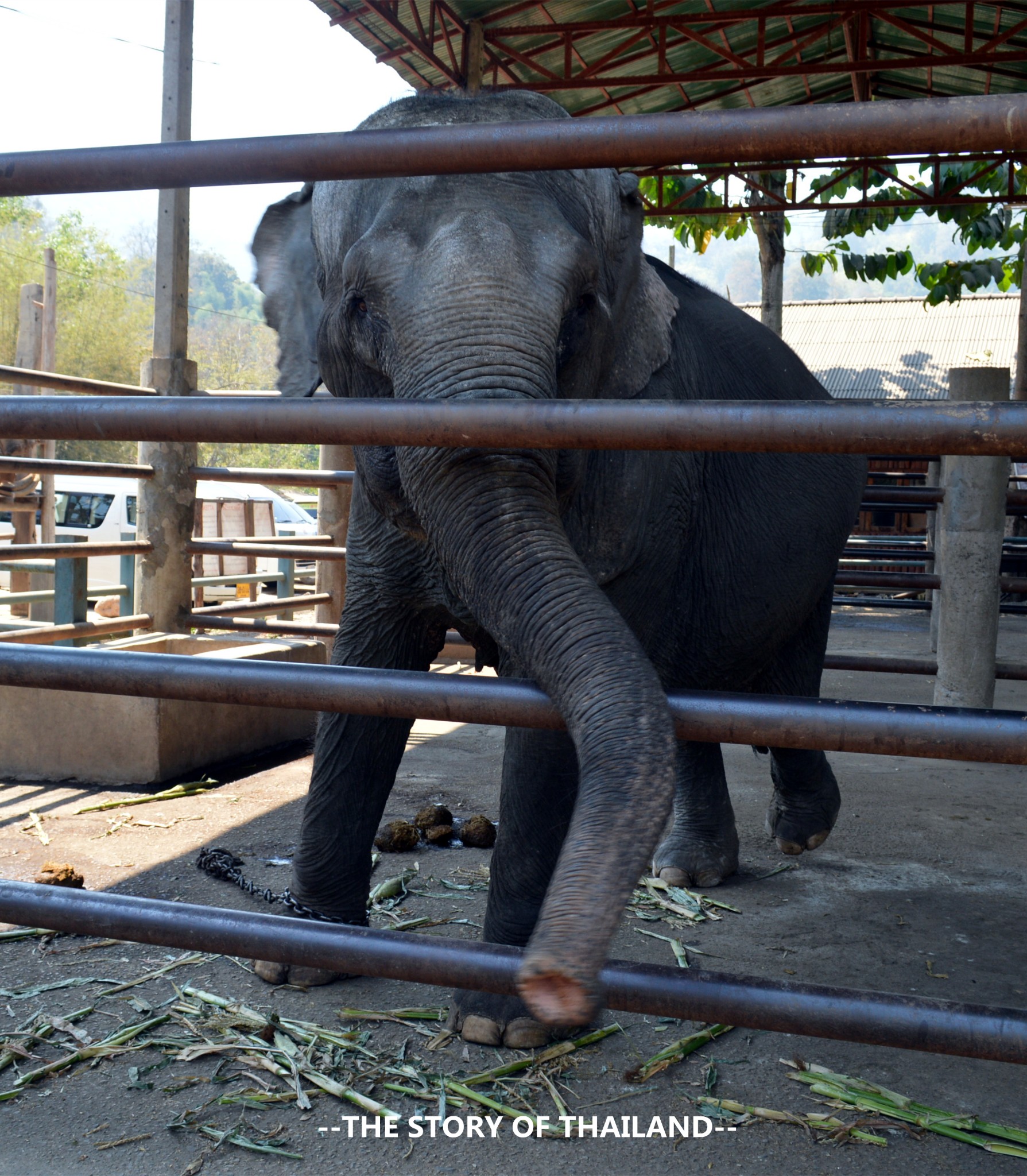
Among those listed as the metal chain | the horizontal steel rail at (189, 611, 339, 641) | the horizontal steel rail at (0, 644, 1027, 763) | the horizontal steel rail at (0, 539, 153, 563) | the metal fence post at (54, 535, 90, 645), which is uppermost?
the horizontal steel rail at (0, 539, 153, 563)

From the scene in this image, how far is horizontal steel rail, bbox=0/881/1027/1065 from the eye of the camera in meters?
1.35

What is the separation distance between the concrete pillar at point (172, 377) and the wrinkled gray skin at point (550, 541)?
2687mm

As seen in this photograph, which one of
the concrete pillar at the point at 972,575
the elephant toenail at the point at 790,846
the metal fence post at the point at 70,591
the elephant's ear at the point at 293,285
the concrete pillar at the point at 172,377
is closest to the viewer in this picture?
the elephant's ear at the point at 293,285

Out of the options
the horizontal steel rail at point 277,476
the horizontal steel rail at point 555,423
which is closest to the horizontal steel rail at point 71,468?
the horizontal steel rail at point 277,476

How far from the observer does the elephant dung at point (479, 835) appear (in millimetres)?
3787

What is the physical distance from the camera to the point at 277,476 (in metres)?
5.21

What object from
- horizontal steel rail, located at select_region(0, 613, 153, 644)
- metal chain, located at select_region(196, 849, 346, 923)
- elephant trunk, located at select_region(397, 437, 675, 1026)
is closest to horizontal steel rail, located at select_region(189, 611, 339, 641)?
horizontal steel rail, located at select_region(0, 613, 153, 644)

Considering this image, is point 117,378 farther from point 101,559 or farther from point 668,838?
point 668,838

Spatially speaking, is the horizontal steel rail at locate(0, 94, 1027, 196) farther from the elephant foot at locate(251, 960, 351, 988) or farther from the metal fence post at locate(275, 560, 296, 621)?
the metal fence post at locate(275, 560, 296, 621)

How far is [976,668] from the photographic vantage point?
5.20 m

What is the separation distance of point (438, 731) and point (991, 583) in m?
2.76

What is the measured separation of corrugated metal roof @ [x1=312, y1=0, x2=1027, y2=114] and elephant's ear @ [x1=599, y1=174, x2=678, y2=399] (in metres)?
7.72

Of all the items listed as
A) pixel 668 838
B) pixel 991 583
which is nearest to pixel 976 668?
pixel 991 583

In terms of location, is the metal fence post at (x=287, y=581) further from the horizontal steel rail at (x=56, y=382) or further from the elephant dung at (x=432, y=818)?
the elephant dung at (x=432, y=818)
